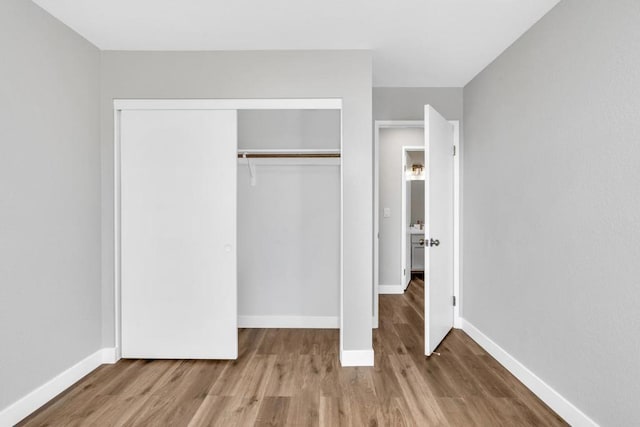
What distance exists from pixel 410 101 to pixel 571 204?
2099 millimetres

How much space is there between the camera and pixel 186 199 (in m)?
2.94

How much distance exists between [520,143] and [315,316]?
2433mm

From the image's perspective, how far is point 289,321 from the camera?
3773mm

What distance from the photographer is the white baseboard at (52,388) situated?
2.07 metres

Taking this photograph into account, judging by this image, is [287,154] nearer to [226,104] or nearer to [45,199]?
[226,104]

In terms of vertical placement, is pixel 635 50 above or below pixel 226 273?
above

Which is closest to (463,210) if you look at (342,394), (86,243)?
(342,394)

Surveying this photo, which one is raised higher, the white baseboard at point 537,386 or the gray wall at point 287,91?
the gray wall at point 287,91

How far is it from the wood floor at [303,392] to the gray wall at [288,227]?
58 centimetres

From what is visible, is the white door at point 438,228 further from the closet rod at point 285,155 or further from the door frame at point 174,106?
the closet rod at point 285,155

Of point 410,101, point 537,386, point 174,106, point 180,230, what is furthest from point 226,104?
point 537,386

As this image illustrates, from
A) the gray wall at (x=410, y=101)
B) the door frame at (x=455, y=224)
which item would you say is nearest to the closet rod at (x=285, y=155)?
the door frame at (x=455, y=224)

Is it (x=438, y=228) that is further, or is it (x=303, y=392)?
(x=438, y=228)

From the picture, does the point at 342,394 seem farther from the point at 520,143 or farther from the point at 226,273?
the point at 520,143
